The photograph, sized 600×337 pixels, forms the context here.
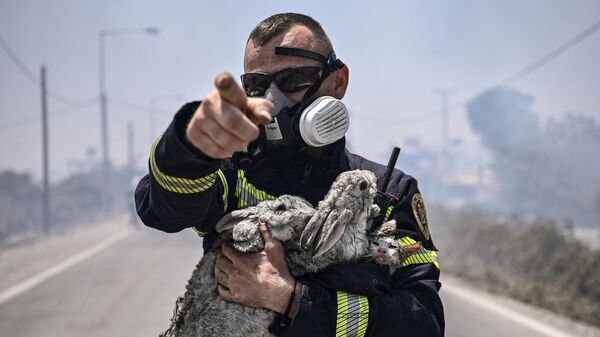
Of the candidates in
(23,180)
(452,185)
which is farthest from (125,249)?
(452,185)

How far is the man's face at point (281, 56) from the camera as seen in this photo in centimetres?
231

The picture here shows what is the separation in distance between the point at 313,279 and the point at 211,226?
45 centimetres

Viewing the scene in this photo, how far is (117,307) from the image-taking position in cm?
769

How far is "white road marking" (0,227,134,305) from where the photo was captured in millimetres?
8391

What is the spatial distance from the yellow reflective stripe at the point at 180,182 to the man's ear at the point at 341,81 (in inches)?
39.2

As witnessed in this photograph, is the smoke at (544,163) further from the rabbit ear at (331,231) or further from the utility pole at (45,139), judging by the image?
the rabbit ear at (331,231)

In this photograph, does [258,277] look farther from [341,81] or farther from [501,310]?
[501,310]

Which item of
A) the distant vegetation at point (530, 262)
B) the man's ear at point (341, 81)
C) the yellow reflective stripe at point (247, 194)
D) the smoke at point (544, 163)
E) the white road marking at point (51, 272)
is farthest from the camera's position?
the smoke at point (544, 163)

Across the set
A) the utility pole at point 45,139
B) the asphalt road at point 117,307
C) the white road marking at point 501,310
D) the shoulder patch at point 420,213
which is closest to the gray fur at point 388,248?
the shoulder patch at point 420,213

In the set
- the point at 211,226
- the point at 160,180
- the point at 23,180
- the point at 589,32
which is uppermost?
the point at 589,32

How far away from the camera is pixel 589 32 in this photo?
45.0ft

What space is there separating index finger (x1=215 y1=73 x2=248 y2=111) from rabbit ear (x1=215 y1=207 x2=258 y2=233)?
66cm

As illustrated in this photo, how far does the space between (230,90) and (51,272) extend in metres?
10.3

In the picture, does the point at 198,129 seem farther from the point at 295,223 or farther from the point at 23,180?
the point at 23,180
